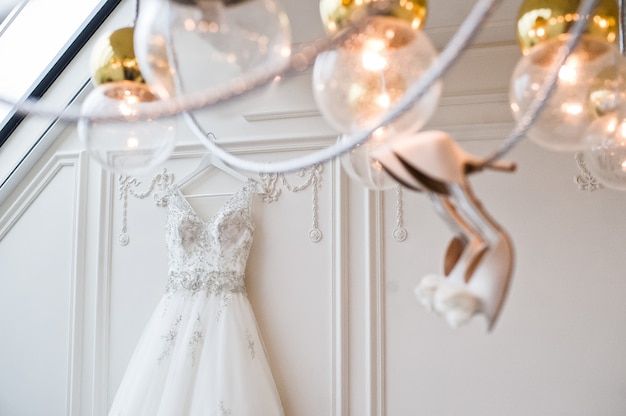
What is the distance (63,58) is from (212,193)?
1055mm

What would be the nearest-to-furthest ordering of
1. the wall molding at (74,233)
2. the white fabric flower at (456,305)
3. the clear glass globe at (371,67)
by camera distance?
the white fabric flower at (456,305) → the clear glass globe at (371,67) → the wall molding at (74,233)

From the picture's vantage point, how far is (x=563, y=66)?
1.22 metres

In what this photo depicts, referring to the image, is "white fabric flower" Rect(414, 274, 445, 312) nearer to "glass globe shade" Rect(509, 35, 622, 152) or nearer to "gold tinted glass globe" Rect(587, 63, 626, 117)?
"glass globe shade" Rect(509, 35, 622, 152)

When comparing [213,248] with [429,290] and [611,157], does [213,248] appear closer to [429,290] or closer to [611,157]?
[611,157]

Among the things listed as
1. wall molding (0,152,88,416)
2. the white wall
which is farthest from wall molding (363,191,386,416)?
wall molding (0,152,88,416)

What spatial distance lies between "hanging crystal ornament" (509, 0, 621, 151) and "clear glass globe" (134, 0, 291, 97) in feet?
1.38

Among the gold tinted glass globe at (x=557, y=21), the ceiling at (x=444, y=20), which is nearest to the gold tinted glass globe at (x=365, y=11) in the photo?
the gold tinted glass globe at (x=557, y=21)

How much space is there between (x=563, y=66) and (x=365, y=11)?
1.09 ft

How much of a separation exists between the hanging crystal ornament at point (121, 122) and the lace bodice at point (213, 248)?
2160 millimetres

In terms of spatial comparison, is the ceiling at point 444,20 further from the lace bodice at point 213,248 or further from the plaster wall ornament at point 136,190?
the plaster wall ornament at point 136,190

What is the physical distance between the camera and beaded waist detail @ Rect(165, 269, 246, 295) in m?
3.50

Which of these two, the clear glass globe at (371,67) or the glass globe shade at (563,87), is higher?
the glass globe shade at (563,87)

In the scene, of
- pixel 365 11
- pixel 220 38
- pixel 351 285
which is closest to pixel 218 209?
pixel 351 285

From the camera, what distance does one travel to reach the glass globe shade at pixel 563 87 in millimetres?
1192
